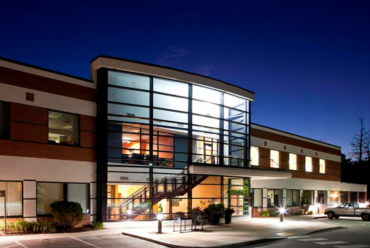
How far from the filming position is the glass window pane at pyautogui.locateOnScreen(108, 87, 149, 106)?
78.9ft

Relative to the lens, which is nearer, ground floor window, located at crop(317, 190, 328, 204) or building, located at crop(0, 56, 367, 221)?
building, located at crop(0, 56, 367, 221)

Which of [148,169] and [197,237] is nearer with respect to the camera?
[197,237]

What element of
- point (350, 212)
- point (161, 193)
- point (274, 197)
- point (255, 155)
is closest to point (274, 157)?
point (255, 155)

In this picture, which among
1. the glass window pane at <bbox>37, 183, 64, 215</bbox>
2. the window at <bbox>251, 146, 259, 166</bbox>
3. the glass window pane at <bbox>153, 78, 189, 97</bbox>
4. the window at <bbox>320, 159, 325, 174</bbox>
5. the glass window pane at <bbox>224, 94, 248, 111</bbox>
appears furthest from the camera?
the window at <bbox>320, 159, 325, 174</bbox>

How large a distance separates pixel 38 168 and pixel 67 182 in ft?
5.95

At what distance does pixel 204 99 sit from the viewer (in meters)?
28.3

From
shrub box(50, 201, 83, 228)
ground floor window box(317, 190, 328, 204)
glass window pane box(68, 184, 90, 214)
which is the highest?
glass window pane box(68, 184, 90, 214)

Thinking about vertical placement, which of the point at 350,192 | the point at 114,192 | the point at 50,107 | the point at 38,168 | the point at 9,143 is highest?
the point at 50,107

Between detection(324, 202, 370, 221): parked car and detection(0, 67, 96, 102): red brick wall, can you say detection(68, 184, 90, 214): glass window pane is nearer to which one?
detection(0, 67, 96, 102): red brick wall

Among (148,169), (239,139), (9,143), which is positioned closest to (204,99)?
(239,139)

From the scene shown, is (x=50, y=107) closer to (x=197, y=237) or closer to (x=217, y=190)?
(x=197, y=237)

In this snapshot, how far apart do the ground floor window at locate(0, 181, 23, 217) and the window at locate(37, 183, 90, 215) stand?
40.1 inches

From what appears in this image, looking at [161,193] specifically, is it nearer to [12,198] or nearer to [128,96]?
[128,96]

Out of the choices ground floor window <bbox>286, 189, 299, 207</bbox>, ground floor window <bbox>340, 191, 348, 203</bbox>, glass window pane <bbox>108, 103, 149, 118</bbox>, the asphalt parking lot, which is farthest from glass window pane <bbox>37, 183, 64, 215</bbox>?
ground floor window <bbox>340, 191, 348, 203</bbox>
